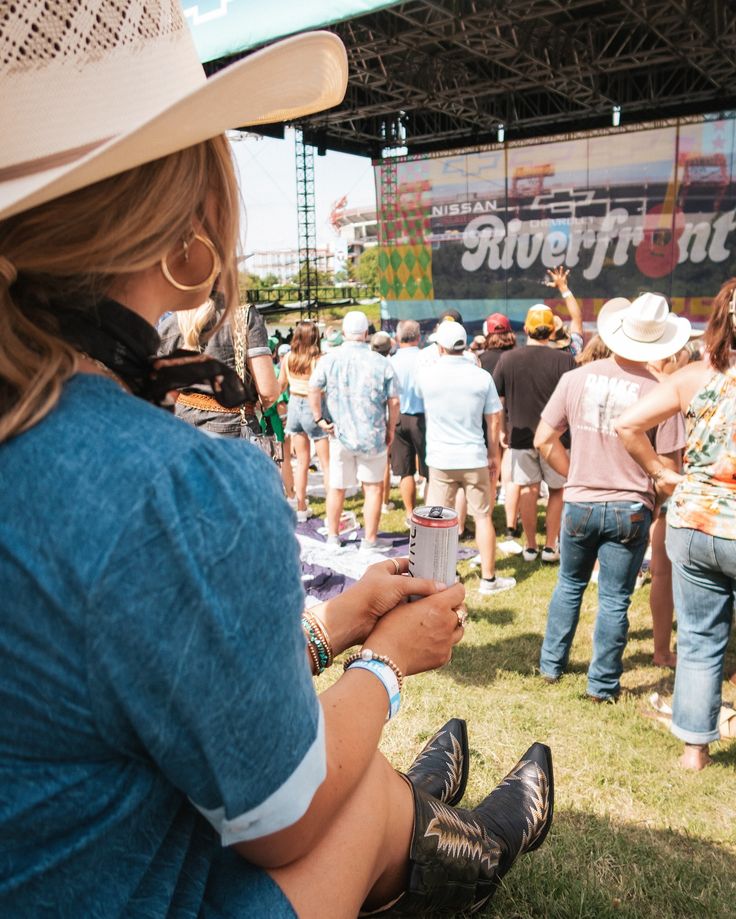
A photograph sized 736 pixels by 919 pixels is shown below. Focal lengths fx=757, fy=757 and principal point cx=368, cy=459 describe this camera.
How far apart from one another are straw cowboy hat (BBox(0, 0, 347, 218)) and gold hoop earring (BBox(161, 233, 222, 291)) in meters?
0.12

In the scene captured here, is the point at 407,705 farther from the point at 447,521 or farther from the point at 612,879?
the point at 447,521

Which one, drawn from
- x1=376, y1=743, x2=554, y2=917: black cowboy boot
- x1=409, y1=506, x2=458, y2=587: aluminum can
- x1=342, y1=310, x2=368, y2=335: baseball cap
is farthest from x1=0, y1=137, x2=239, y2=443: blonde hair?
x1=342, y1=310, x2=368, y2=335: baseball cap

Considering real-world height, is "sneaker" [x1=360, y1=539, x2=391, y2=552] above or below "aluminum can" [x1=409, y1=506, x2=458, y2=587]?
below

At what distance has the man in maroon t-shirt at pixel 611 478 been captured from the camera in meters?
3.43

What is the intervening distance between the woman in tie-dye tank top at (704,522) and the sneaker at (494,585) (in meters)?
2.25

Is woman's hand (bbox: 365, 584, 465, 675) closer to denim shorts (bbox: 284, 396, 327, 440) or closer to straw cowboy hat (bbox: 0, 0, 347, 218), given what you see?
straw cowboy hat (bbox: 0, 0, 347, 218)

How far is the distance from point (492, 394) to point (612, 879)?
346 centimetres

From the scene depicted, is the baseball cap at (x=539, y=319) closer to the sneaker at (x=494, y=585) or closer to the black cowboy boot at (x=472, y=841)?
the sneaker at (x=494, y=585)

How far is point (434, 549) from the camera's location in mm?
1645

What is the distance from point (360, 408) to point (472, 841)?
429 centimetres

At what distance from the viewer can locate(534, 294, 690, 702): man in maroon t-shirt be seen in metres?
3.43

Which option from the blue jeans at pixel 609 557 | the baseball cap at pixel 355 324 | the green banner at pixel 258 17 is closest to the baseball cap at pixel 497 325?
the baseball cap at pixel 355 324

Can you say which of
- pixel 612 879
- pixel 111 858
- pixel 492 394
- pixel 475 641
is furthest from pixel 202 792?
pixel 492 394

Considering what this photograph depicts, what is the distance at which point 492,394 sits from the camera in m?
5.19
